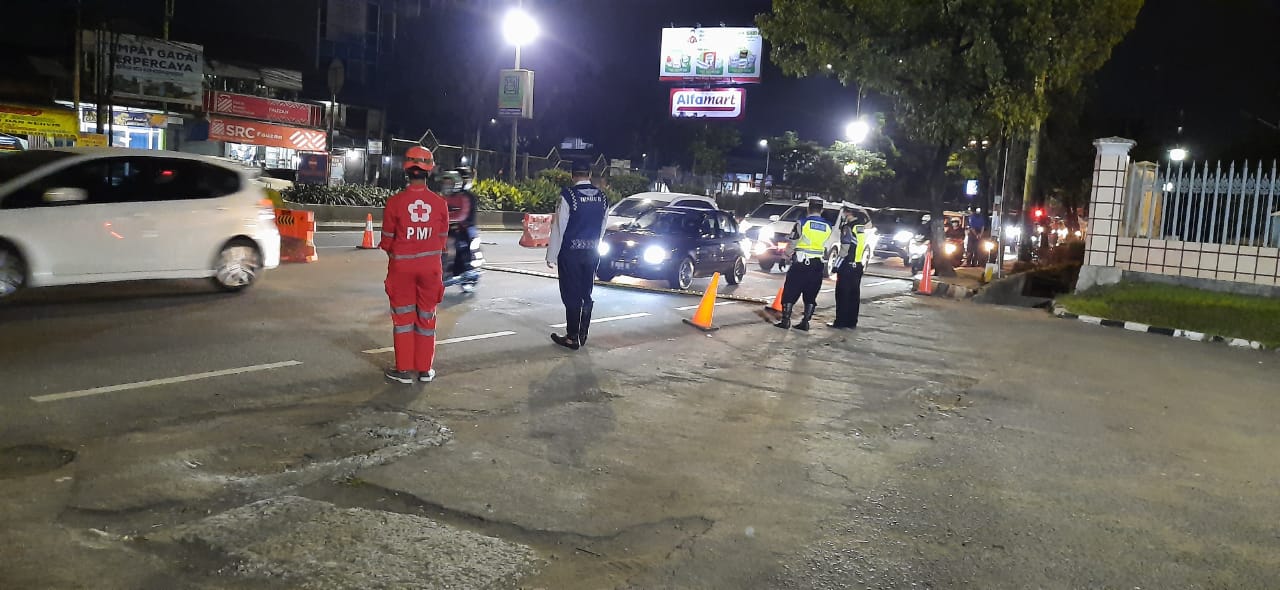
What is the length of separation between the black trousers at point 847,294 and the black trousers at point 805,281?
65cm

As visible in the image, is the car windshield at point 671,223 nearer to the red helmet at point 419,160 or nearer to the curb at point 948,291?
the curb at point 948,291

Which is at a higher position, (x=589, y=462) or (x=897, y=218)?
(x=897, y=218)

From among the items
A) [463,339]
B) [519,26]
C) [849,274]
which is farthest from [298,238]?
[519,26]

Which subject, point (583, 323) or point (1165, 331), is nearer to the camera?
point (583, 323)

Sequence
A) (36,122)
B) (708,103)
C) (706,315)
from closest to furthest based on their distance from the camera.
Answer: (706,315)
(36,122)
(708,103)

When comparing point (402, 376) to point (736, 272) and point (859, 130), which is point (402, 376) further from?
point (859, 130)

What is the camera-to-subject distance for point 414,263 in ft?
23.9

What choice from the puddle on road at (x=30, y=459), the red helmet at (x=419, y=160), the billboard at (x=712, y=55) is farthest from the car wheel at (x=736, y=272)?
the billboard at (x=712, y=55)

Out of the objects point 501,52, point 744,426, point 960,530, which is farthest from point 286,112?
point 960,530

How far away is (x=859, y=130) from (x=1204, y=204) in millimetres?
23307

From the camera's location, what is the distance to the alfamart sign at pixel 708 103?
1588 inches

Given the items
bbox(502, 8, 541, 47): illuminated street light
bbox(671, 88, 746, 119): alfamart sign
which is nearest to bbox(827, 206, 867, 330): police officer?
bbox(502, 8, 541, 47): illuminated street light

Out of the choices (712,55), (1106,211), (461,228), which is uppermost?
(712,55)

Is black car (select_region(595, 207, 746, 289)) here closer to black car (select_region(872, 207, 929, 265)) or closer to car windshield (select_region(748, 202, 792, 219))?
car windshield (select_region(748, 202, 792, 219))
